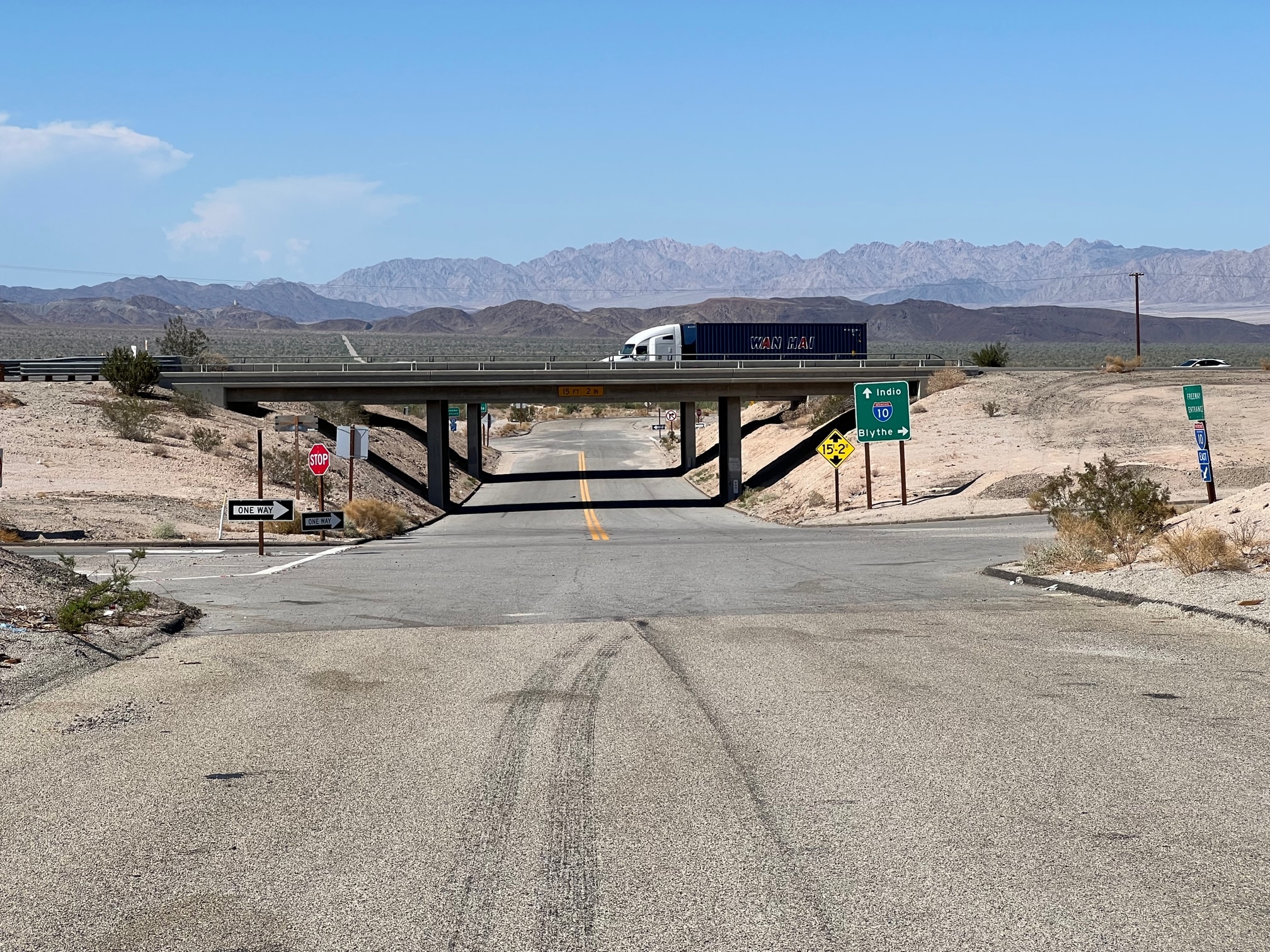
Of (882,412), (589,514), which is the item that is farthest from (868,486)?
(589,514)

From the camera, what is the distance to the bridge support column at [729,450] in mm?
64188

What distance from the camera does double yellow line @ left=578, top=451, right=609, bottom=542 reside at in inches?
1576

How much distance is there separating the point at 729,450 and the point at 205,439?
2507 cm

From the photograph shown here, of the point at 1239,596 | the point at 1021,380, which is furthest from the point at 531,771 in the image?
the point at 1021,380

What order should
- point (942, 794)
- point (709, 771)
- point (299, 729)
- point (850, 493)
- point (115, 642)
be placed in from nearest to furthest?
1. point (942, 794)
2. point (709, 771)
3. point (299, 729)
4. point (115, 642)
5. point (850, 493)

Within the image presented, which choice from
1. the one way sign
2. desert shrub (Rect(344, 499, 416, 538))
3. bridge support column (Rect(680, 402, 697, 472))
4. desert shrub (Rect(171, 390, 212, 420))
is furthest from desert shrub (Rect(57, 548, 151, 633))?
bridge support column (Rect(680, 402, 697, 472))

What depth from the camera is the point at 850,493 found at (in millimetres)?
51906

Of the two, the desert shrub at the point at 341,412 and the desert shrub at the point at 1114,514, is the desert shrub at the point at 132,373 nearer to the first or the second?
the desert shrub at the point at 341,412

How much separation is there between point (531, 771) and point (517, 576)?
14.5 metres

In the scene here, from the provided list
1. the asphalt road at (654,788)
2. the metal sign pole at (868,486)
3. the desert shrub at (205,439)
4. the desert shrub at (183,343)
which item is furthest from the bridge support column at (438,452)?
the asphalt road at (654,788)

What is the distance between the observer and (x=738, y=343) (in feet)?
260

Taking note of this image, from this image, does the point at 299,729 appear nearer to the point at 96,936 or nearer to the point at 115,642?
the point at 96,936

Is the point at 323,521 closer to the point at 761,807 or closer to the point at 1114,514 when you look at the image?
the point at 1114,514

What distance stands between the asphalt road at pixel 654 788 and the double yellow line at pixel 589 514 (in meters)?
24.2
